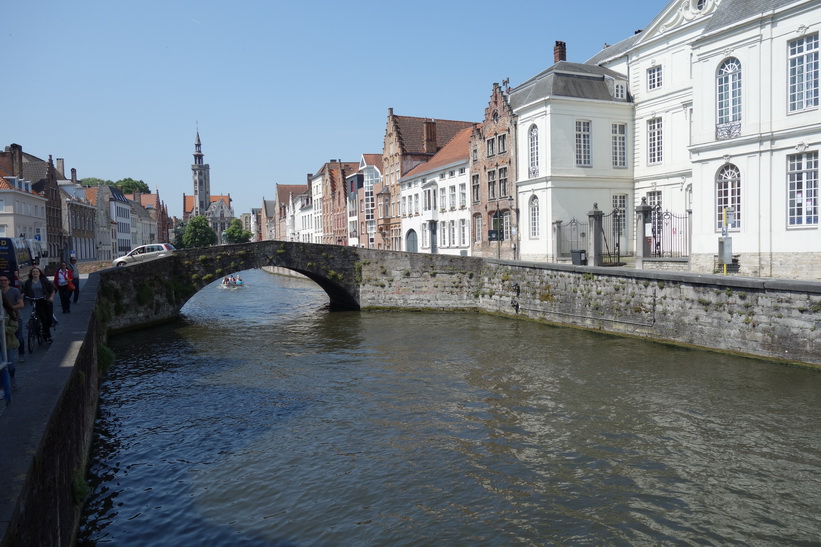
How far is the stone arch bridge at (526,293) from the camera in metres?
15.8

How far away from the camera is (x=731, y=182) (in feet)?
72.2

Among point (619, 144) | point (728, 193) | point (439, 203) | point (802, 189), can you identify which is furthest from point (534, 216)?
point (802, 189)

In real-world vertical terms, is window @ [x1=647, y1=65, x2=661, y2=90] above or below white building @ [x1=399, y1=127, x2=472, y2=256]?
above

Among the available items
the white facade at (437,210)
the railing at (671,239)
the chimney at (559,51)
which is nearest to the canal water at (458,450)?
the railing at (671,239)

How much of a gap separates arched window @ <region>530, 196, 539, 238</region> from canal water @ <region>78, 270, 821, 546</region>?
15.4 metres

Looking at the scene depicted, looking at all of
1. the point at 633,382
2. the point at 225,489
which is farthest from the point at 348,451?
the point at 633,382

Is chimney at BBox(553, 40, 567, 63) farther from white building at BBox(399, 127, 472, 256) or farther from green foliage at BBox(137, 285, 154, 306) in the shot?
green foliage at BBox(137, 285, 154, 306)

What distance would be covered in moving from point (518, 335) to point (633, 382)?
7.59m

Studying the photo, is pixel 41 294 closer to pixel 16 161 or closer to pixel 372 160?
Result: pixel 372 160

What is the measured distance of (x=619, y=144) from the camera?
33781mm

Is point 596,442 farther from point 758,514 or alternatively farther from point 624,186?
point 624,186

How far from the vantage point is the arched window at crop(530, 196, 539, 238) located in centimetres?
3381

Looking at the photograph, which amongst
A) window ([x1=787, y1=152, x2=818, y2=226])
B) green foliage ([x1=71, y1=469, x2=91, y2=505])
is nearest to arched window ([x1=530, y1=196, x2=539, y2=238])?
window ([x1=787, y1=152, x2=818, y2=226])

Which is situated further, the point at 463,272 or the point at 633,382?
the point at 463,272
